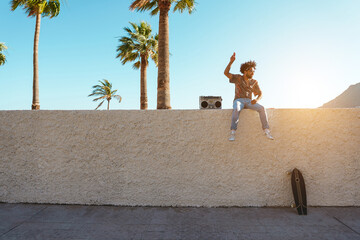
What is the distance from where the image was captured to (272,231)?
2.78m

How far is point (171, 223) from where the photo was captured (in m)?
3.01

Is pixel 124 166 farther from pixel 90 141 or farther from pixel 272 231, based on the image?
pixel 272 231

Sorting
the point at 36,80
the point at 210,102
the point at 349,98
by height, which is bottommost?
the point at 210,102

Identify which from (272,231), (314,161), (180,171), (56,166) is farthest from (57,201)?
(314,161)

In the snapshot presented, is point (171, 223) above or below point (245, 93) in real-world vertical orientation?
below

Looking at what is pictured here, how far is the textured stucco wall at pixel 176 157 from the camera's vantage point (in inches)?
141

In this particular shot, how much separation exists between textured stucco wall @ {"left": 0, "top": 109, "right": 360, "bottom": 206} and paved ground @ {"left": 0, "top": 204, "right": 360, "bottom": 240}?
0.68ft

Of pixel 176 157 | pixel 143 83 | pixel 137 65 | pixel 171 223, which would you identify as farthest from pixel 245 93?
pixel 137 65

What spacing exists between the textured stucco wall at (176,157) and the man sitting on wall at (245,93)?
172mm

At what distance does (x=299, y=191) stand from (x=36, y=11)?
53.3 ft

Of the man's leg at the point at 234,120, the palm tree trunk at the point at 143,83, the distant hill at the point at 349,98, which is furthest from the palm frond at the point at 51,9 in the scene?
the distant hill at the point at 349,98

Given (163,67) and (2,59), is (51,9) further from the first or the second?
(2,59)

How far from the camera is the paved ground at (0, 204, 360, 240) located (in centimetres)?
269

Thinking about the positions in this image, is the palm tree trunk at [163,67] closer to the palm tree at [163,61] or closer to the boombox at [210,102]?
the palm tree at [163,61]
